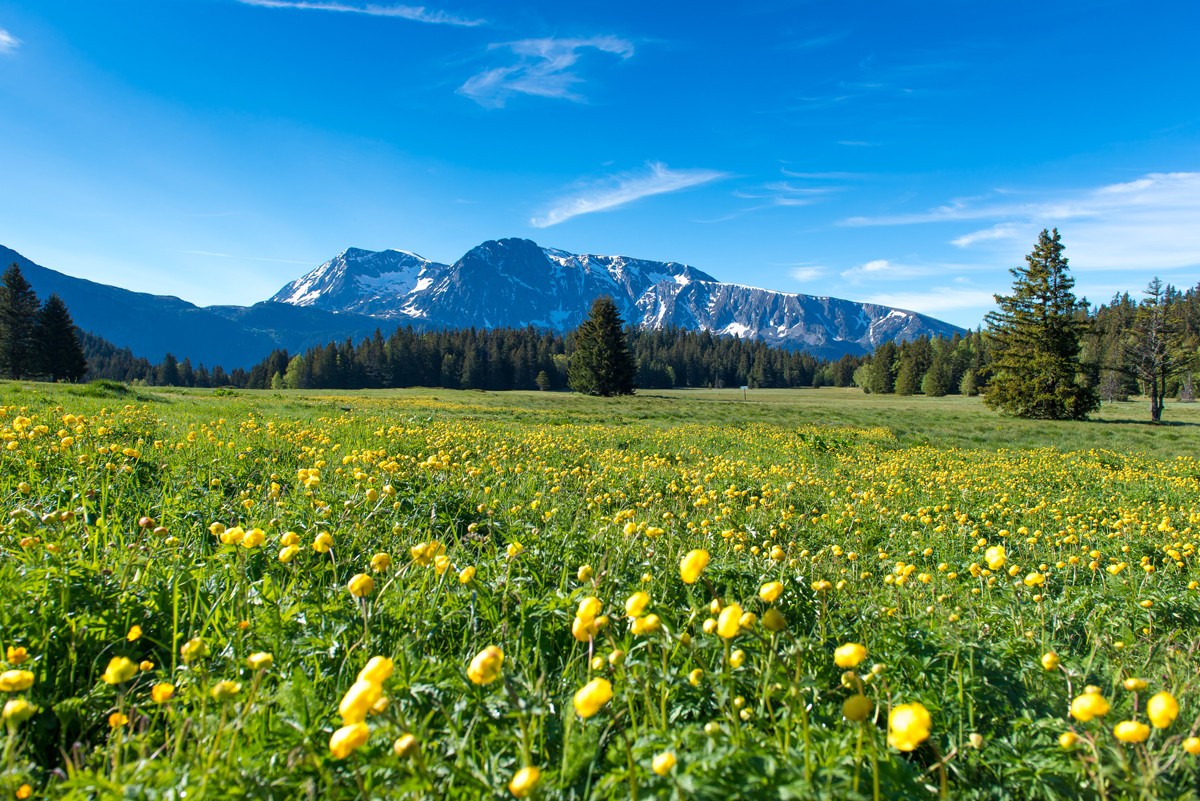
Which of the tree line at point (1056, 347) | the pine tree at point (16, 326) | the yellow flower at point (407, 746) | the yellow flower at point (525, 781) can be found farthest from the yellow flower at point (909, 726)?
the pine tree at point (16, 326)

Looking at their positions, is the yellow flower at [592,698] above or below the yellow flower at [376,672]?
below

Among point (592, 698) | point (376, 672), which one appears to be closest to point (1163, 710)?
point (592, 698)

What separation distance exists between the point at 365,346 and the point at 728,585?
11039cm

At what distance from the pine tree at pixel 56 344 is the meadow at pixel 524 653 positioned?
6746 cm

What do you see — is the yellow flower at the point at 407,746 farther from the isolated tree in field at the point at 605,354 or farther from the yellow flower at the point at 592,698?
the isolated tree in field at the point at 605,354

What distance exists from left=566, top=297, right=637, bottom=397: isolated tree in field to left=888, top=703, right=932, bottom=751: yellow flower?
5128 cm

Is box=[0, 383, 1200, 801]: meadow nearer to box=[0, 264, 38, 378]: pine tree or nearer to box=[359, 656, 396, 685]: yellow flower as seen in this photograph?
box=[359, 656, 396, 685]: yellow flower

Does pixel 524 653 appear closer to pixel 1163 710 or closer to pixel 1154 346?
pixel 1163 710

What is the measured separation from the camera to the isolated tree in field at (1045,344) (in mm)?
32594

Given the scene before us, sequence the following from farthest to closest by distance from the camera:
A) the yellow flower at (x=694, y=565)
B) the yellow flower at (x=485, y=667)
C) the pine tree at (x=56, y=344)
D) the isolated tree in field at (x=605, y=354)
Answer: the pine tree at (x=56, y=344)
the isolated tree in field at (x=605, y=354)
the yellow flower at (x=694, y=565)
the yellow flower at (x=485, y=667)

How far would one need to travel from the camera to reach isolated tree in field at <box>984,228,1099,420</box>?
107 ft

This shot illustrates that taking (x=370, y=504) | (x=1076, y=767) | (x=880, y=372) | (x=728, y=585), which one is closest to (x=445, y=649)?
(x=728, y=585)

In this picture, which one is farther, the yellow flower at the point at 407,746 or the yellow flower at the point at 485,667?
the yellow flower at the point at 485,667

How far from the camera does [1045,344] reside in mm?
33312
